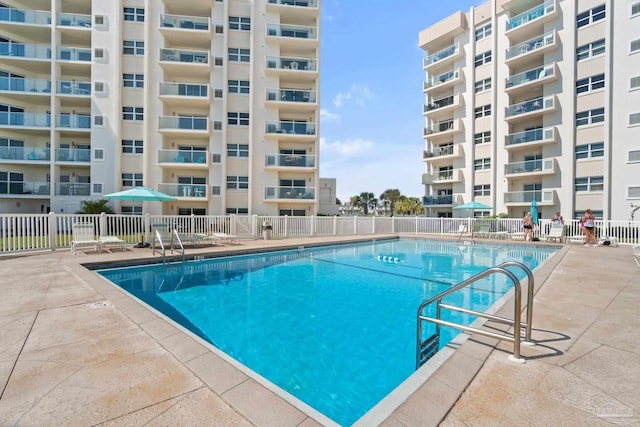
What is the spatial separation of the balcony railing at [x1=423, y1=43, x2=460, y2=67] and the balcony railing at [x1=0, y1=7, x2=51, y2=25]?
34.5 meters

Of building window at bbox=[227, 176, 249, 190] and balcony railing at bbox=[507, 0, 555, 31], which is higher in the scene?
balcony railing at bbox=[507, 0, 555, 31]

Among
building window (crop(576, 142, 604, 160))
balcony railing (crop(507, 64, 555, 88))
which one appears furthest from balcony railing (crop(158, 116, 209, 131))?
building window (crop(576, 142, 604, 160))

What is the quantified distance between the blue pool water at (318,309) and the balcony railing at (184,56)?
19336mm

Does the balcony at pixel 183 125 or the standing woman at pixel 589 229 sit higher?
the balcony at pixel 183 125

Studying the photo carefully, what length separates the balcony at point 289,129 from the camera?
2442cm

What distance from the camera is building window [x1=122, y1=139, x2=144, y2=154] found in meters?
22.9

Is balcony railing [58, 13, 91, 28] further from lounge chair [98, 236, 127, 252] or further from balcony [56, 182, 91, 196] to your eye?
lounge chair [98, 236, 127, 252]

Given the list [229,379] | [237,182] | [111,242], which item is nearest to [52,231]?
[111,242]

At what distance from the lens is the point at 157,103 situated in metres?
23.1

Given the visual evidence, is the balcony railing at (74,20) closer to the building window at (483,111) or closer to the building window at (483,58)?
the building window at (483,58)

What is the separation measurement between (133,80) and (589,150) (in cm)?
3611

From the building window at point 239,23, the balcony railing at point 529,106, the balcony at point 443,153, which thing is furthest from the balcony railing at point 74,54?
the balcony railing at point 529,106

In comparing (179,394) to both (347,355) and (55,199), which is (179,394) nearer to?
(347,355)

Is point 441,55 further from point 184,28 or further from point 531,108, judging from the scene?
point 184,28
